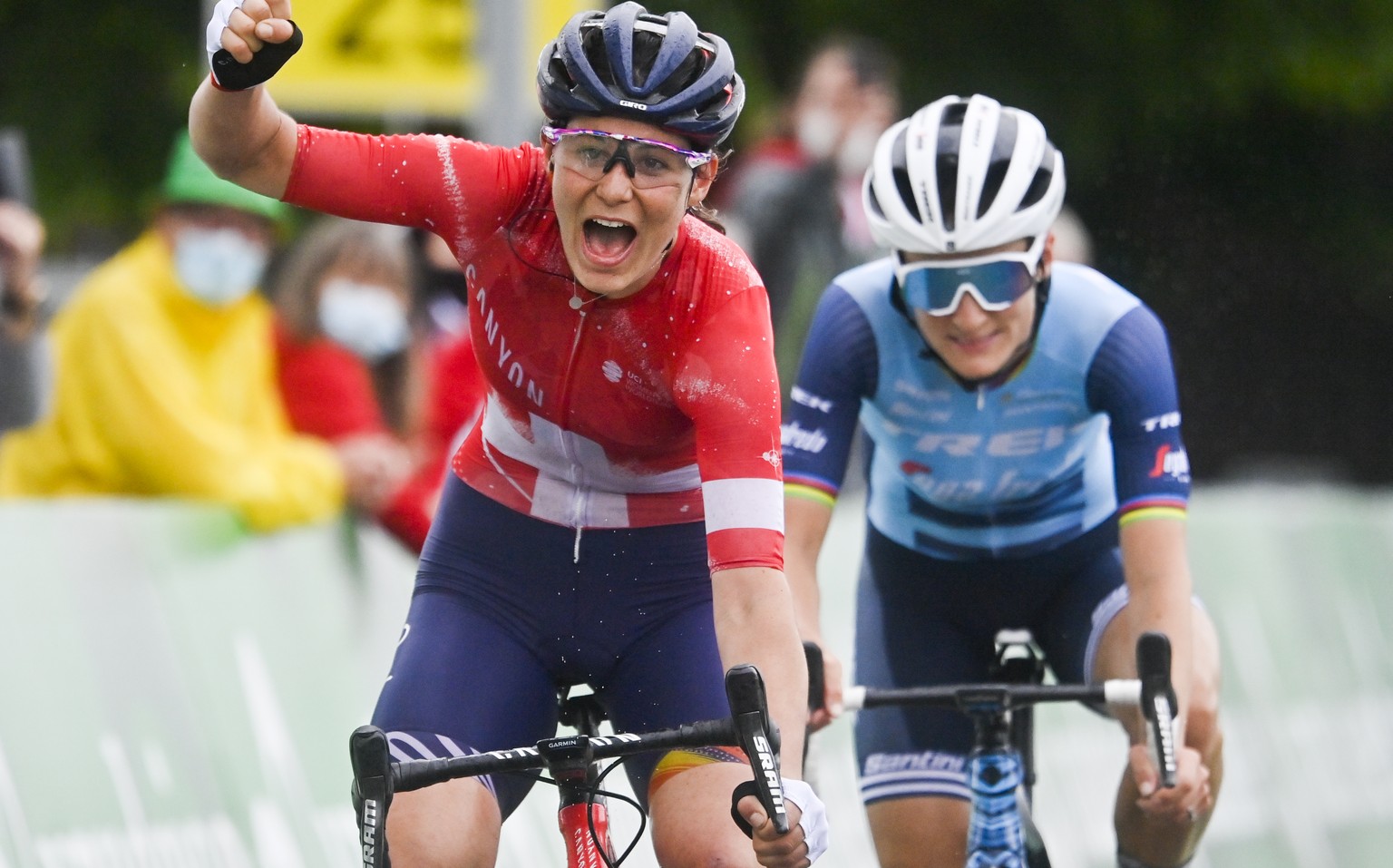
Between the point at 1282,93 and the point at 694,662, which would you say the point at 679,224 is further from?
the point at 1282,93

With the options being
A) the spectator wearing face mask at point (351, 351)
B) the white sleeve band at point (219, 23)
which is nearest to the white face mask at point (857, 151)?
the spectator wearing face mask at point (351, 351)

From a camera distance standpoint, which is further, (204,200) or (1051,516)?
(204,200)

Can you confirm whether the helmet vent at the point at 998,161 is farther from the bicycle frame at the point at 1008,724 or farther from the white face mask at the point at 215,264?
the white face mask at the point at 215,264

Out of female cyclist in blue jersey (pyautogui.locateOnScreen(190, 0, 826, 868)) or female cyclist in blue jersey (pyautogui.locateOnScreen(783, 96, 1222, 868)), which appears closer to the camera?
female cyclist in blue jersey (pyautogui.locateOnScreen(190, 0, 826, 868))

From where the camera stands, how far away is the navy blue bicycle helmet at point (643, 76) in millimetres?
4414

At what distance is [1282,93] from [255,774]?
13.0 m

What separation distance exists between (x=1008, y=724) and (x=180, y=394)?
10.6 ft

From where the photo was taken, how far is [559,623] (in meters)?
4.88

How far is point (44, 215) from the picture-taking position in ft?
44.0

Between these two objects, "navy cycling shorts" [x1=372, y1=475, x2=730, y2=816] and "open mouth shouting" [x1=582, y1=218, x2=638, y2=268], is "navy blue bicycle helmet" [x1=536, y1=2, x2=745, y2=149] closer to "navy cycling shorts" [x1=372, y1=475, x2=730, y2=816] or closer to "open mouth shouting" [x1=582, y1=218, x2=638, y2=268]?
"open mouth shouting" [x1=582, y1=218, x2=638, y2=268]

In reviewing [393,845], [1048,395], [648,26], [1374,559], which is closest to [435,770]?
[393,845]

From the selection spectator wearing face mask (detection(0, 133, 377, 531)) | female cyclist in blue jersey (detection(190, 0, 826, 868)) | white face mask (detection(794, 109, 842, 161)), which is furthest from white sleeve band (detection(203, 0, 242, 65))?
white face mask (detection(794, 109, 842, 161))

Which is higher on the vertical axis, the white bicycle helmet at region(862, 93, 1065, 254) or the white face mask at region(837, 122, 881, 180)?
the white face mask at region(837, 122, 881, 180)

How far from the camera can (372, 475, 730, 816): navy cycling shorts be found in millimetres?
4750
